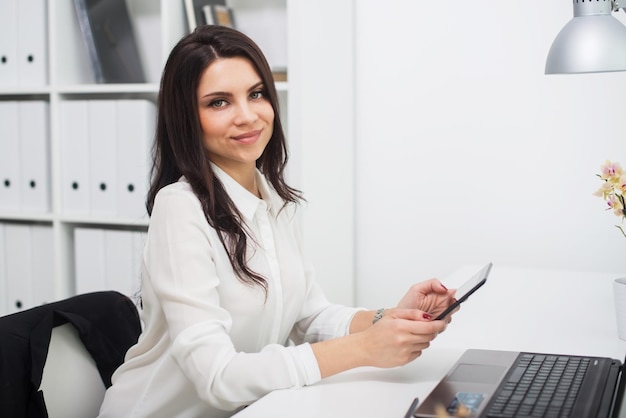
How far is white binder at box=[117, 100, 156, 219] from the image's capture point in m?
Answer: 2.56

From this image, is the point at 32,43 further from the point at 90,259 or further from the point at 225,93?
the point at 225,93

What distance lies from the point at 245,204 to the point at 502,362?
0.54m

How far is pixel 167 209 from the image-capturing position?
1311mm

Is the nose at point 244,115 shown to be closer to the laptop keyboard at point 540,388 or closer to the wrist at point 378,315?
the wrist at point 378,315

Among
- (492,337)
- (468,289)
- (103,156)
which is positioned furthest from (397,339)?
(103,156)

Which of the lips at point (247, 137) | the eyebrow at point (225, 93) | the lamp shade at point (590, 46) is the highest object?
the lamp shade at point (590, 46)

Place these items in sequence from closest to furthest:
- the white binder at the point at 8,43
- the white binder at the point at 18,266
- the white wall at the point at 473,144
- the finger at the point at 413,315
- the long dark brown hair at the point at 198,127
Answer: the finger at the point at 413,315, the long dark brown hair at the point at 198,127, the white wall at the point at 473,144, the white binder at the point at 8,43, the white binder at the point at 18,266

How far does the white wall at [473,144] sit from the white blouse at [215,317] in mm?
1159

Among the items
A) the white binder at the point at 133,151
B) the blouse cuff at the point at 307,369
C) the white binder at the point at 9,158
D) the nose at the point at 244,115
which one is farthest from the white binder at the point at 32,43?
the blouse cuff at the point at 307,369

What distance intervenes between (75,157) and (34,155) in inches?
6.7

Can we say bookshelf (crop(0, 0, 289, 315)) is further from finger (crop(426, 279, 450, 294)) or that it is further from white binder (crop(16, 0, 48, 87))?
finger (crop(426, 279, 450, 294))

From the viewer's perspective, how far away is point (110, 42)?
273 centimetres

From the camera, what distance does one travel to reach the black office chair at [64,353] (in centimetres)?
125

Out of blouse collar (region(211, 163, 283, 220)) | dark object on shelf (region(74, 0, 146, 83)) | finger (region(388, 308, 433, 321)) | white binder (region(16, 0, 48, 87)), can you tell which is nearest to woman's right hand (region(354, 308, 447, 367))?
finger (region(388, 308, 433, 321))
